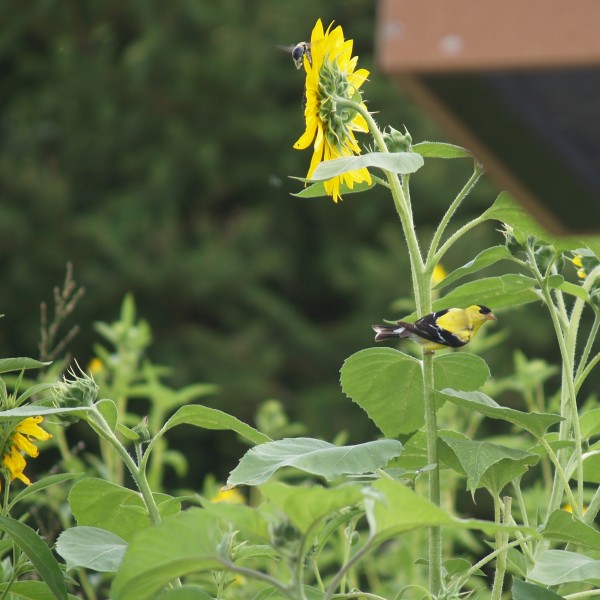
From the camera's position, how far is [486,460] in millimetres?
777

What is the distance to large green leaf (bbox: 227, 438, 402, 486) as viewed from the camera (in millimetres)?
724

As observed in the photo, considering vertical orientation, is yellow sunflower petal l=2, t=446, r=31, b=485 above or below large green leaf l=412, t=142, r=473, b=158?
below

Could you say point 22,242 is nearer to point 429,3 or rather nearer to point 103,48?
point 103,48

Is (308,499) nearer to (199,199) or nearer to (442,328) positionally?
(442,328)

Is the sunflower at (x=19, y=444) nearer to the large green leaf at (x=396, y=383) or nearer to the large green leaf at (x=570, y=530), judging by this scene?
the large green leaf at (x=396, y=383)

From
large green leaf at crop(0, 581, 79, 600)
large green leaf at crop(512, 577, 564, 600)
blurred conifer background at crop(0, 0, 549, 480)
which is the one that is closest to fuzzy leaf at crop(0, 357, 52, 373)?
large green leaf at crop(0, 581, 79, 600)

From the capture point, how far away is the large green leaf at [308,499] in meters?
0.59

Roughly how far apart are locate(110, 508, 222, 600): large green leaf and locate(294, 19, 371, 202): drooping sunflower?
32 cm

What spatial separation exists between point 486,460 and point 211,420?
0.20 meters

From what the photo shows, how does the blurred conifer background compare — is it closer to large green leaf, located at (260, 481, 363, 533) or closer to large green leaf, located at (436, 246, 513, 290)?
large green leaf, located at (436, 246, 513, 290)

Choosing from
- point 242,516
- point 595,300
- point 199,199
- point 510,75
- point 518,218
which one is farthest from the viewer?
point 199,199

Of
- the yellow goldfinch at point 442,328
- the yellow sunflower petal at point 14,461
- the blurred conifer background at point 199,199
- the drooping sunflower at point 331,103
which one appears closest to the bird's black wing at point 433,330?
the yellow goldfinch at point 442,328

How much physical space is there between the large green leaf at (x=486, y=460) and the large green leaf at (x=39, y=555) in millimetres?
289

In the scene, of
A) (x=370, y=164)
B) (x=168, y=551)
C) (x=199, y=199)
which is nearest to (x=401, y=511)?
(x=168, y=551)
